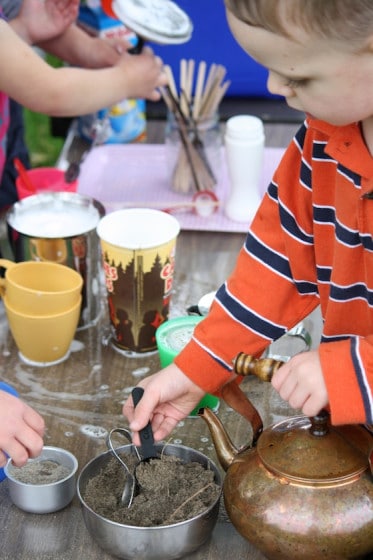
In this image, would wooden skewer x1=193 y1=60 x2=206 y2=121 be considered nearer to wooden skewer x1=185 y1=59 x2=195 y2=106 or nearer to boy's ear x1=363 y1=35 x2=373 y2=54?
wooden skewer x1=185 y1=59 x2=195 y2=106

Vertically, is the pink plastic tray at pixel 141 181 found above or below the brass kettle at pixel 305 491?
below

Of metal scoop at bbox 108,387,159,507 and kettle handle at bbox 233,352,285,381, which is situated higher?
kettle handle at bbox 233,352,285,381

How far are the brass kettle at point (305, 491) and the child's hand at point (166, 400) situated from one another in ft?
0.50

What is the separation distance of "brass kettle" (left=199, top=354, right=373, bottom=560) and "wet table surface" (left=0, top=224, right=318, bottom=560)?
0.29 ft

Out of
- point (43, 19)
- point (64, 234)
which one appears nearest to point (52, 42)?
point (43, 19)

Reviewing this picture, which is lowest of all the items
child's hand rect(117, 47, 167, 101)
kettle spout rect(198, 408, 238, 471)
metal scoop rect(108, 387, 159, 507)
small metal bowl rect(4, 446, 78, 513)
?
small metal bowl rect(4, 446, 78, 513)

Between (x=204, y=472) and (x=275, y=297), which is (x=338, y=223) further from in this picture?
(x=204, y=472)

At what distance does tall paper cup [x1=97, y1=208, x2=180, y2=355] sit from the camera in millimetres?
1315

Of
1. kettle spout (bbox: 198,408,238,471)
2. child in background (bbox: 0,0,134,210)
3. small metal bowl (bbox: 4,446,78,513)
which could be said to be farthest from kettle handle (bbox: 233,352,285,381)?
child in background (bbox: 0,0,134,210)

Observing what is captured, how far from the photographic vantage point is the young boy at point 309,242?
78 cm

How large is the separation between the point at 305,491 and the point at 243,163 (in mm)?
943

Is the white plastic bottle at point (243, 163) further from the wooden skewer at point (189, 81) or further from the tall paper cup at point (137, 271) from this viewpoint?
the tall paper cup at point (137, 271)

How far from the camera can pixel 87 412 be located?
1223 millimetres

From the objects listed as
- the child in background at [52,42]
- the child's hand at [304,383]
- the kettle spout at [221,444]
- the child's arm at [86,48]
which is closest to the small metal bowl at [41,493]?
the kettle spout at [221,444]
